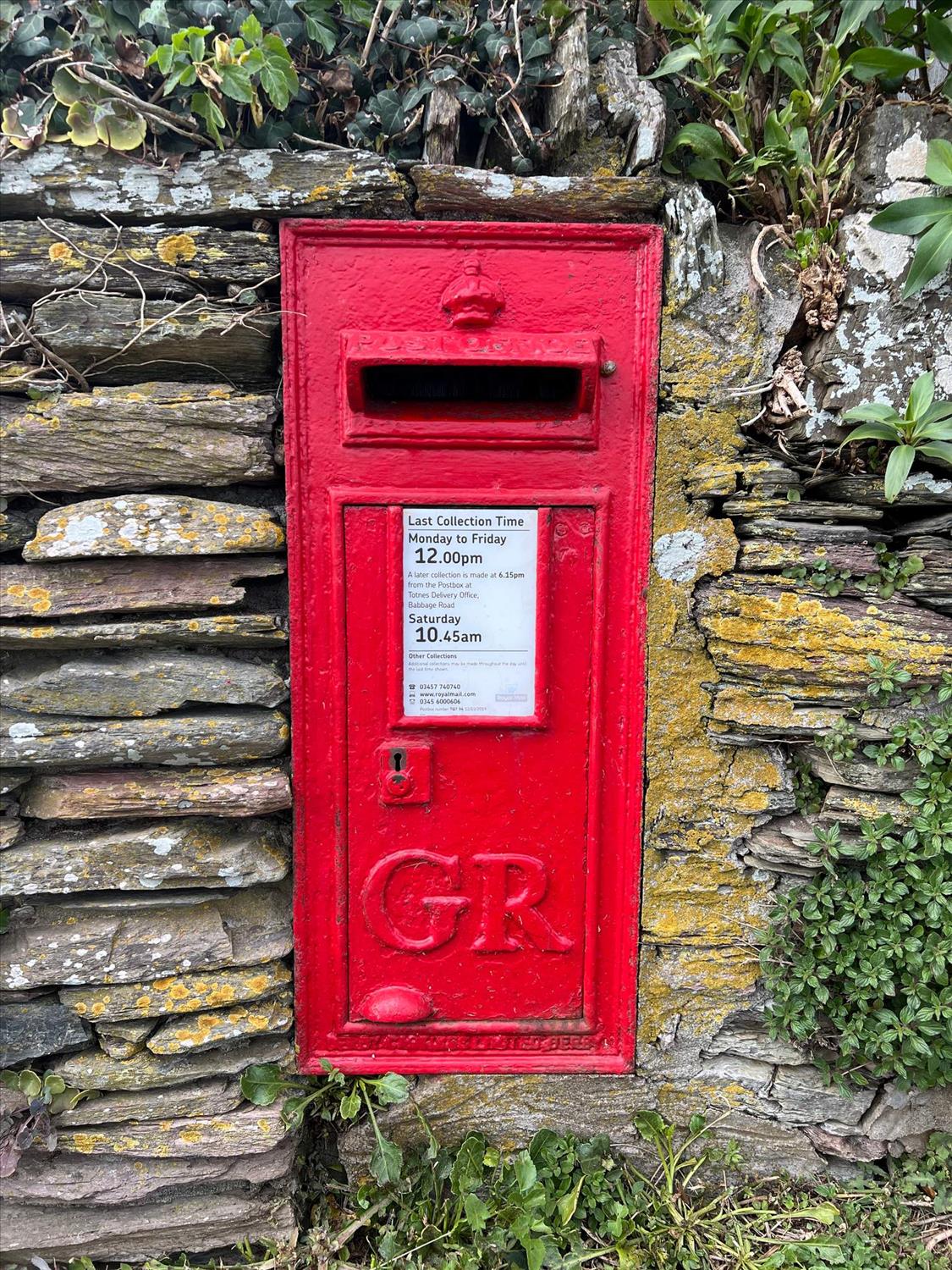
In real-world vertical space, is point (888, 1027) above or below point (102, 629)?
below

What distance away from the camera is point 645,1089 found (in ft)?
6.56

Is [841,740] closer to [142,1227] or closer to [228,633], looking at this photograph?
[228,633]

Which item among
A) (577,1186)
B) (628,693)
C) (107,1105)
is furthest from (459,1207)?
(628,693)

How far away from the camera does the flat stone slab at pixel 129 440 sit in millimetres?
1716

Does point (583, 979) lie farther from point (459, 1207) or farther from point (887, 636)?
point (887, 636)

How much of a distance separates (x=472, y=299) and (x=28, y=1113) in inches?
84.8

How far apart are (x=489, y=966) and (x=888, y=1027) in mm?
956

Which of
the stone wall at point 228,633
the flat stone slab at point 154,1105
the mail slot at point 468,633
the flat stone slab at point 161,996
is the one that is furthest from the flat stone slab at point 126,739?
the flat stone slab at point 154,1105

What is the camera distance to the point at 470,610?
1.83m

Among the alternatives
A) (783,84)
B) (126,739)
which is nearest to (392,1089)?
(126,739)

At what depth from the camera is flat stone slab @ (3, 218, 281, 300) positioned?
5.52 ft

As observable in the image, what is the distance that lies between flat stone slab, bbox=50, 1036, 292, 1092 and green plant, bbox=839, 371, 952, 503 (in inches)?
78.5

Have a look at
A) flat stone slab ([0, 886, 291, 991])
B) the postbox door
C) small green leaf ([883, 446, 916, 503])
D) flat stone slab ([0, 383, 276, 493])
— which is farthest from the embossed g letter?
small green leaf ([883, 446, 916, 503])

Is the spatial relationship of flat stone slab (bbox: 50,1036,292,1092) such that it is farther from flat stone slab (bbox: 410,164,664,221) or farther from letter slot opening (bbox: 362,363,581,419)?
flat stone slab (bbox: 410,164,664,221)
